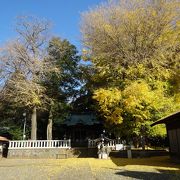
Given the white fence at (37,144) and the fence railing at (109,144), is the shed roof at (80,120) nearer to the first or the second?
the fence railing at (109,144)

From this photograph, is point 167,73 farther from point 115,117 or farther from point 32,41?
point 32,41

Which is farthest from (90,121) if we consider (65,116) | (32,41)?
(32,41)

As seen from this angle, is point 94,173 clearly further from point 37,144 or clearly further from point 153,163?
point 37,144

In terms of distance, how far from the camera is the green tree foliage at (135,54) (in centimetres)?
1741

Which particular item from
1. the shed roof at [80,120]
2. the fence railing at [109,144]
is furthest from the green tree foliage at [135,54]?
the shed roof at [80,120]

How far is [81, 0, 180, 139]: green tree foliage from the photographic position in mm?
17406

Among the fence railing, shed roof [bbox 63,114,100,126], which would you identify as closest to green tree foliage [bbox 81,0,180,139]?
the fence railing

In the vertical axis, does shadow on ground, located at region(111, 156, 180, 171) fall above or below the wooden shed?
below

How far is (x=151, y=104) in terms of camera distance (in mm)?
16141

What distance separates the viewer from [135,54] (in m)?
19.4

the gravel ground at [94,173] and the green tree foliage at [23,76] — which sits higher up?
the green tree foliage at [23,76]

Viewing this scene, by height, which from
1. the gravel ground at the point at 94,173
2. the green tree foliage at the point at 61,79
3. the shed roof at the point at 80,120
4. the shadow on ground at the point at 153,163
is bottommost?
the gravel ground at the point at 94,173

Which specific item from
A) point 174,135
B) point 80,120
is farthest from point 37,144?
point 174,135

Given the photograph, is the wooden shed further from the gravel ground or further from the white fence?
the white fence
